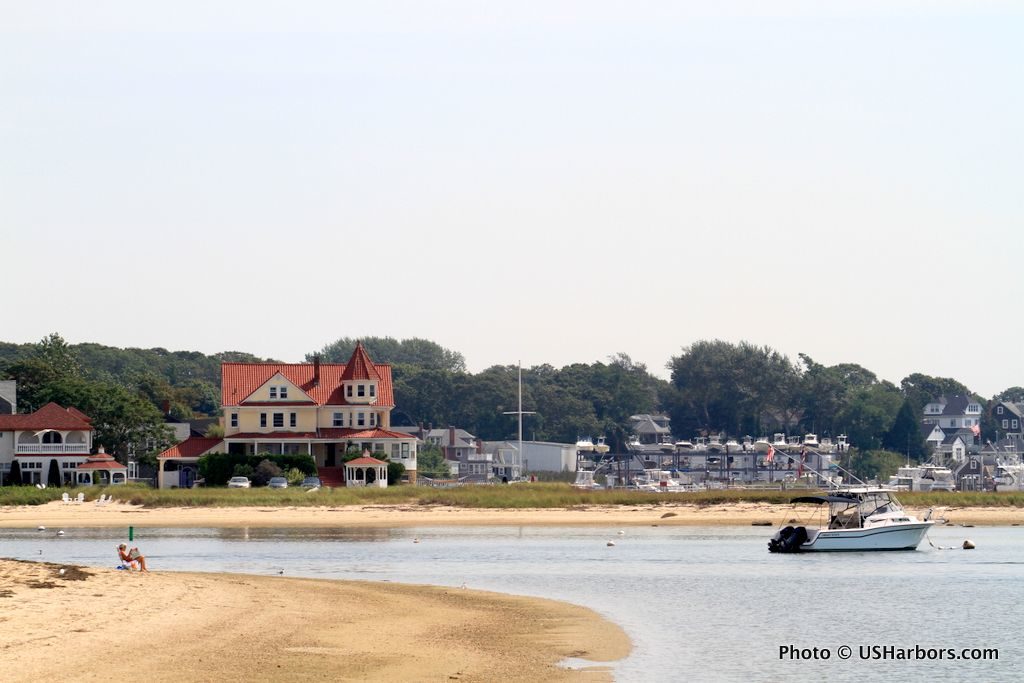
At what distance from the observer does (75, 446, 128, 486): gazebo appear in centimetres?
8556

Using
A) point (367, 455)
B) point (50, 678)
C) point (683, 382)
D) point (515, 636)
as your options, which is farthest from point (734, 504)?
point (683, 382)

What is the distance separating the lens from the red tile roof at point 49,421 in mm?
87688

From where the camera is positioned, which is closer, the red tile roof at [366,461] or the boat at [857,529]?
the boat at [857,529]

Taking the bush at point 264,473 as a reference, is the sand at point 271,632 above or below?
below

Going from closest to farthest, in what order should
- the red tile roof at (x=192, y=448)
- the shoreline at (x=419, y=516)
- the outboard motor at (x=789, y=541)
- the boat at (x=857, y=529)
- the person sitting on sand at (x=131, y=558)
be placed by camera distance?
the person sitting on sand at (x=131, y=558) → the outboard motor at (x=789, y=541) → the boat at (x=857, y=529) → the shoreline at (x=419, y=516) → the red tile roof at (x=192, y=448)

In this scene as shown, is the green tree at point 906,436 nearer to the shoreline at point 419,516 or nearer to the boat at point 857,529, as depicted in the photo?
the shoreline at point 419,516

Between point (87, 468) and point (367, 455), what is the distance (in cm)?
1674

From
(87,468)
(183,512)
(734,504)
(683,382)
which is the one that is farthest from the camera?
(683,382)

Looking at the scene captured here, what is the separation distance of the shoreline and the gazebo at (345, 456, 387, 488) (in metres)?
14.4

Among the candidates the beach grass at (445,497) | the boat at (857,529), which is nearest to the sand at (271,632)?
the boat at (857,529)

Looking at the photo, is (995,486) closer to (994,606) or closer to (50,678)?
(994,606)

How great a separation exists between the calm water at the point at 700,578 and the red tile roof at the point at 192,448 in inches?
1067

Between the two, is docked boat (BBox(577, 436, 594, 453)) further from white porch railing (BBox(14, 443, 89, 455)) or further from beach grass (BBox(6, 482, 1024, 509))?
beach grass (BBox(6, 482, 1024, 509))

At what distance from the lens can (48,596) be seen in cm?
2780
